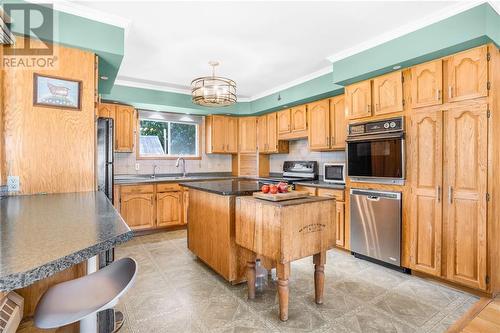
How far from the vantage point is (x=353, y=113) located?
335cm

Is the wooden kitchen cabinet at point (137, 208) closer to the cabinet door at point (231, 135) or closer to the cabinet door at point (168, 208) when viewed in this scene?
the cabinet door at point (168, 208)

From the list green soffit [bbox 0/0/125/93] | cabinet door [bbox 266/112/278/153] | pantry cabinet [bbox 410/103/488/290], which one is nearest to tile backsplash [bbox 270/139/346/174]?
cabinet door [bbox 266/112/278/153]

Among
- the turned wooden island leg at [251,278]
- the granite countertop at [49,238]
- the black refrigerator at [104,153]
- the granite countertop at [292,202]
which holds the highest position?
the black refrigerator at [104,153]

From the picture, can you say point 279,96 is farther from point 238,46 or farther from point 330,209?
point 330,209

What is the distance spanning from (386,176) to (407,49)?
1.34 m

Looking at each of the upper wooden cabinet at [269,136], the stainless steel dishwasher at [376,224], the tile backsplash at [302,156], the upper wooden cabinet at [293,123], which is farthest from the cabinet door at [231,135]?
the stainless steel dishwasher at [376,224]

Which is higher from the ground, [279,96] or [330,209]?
[279,96]

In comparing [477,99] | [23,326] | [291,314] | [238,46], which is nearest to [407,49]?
[477,99]

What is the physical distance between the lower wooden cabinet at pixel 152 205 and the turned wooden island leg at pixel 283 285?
3.15 meters

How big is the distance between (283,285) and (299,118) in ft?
10.6

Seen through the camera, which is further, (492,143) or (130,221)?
(130,221)

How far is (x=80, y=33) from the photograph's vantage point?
7.59 feet

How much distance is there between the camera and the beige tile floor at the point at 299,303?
1.95m

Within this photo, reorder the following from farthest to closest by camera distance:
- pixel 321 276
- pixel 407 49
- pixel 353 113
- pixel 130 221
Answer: pixel 130 221, pixel 353 113, pixel 407 49, pixel 321 276
